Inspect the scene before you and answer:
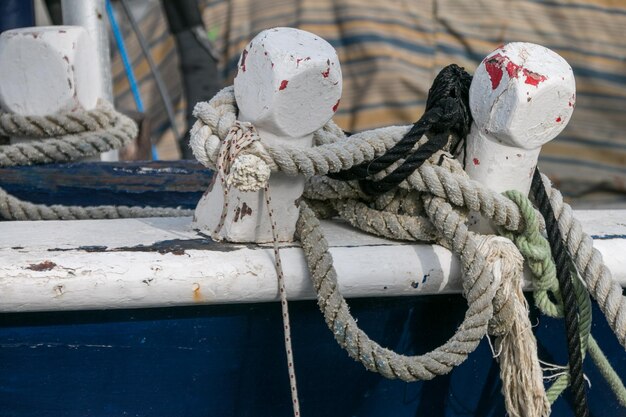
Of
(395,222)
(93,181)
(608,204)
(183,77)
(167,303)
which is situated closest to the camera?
(167,303)

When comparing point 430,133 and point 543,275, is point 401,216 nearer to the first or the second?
point 430,133

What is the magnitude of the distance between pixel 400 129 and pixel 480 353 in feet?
1.40

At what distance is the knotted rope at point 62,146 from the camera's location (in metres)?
2.04

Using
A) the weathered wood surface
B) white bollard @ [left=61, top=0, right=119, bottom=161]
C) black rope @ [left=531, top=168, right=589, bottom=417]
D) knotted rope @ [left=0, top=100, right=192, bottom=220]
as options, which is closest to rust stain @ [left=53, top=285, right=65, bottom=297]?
the weathered wood surface

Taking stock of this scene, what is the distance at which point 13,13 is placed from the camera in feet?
9.09

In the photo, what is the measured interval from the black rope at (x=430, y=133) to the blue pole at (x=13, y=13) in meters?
1.60

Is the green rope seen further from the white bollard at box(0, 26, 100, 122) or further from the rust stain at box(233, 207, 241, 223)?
the white bollard at box(0, 26, 100, 122)

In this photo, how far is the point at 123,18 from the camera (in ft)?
22.6

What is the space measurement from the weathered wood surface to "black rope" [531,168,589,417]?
112 mm

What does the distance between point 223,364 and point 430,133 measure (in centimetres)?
53

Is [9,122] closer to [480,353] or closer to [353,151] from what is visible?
[353,151]

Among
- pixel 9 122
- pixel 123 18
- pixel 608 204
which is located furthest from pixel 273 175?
pixel 123 18

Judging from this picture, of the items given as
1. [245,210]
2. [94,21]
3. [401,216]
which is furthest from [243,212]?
[94,21]

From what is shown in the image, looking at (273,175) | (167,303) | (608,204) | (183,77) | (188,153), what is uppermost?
(273,175)
